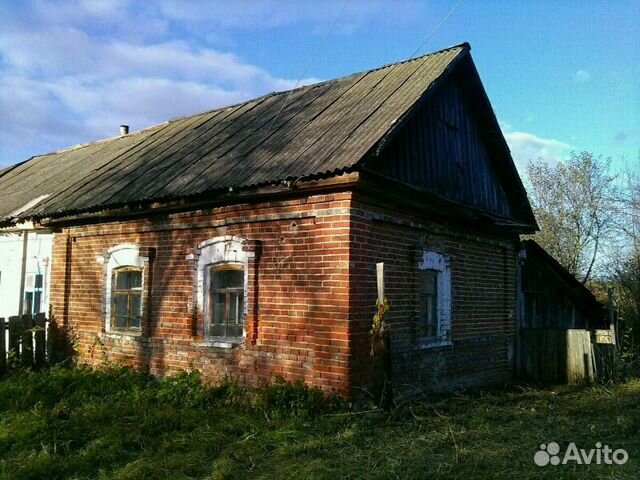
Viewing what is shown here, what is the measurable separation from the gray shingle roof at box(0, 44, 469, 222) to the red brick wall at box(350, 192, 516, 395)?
1179mm

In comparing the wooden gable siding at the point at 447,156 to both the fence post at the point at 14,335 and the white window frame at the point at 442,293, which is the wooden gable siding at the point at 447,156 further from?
the fence post at the point at 14,335

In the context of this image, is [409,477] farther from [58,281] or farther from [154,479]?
[58,281]

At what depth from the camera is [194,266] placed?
882 centimetres

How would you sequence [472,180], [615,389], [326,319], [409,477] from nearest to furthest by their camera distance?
1. [409,477]
2. [326,319]
3. [615,389]
4. [472,180]

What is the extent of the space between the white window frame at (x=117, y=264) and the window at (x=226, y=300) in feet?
4.74

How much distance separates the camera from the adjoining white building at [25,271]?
11.3 m

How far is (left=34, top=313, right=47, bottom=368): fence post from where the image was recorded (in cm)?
1028

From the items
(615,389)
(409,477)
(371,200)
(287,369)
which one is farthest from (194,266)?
(615,389)

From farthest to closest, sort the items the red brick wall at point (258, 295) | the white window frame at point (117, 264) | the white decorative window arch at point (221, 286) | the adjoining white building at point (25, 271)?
the adjoining white building at point (25, 271), the white window frame at point (117, 264), the white decorative window arch at point (221, 286), the red brick wall at point (258, 295)

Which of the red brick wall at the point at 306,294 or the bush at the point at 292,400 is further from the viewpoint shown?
the red brick wall at the point at 306,294

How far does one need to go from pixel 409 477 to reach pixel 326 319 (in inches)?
107

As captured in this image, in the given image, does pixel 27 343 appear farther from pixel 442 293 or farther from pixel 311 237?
pixel 442 293

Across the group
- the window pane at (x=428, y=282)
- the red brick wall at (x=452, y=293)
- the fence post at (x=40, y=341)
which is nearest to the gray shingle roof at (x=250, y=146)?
the red brick wall at (x=452, y=293)

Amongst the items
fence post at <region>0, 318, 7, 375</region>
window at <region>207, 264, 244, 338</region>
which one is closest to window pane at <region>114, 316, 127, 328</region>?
fence post at <region>0, 318, 7, 375</region>
